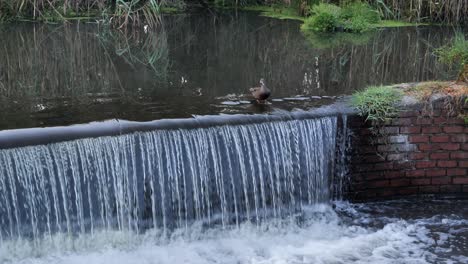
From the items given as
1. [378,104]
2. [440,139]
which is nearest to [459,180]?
[440,139]

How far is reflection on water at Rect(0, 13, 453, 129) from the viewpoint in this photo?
21.7 feet

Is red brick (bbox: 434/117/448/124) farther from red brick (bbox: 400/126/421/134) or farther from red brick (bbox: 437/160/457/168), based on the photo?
red brick (bbox: 437/160/457/168)

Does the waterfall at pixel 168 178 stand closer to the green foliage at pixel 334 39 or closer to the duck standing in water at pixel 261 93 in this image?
the duck standing in water at pixel 261 93

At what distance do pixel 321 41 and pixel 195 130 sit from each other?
247 inches

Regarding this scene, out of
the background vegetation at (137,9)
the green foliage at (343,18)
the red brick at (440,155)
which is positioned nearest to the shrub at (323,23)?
the green foliage at (343,18)

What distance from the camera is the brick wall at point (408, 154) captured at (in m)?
6.41

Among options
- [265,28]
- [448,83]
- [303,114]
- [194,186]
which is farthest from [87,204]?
[265,28]

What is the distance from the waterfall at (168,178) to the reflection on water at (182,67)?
0.41m

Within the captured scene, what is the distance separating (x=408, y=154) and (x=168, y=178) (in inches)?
92.4

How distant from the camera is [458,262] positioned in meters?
5.26

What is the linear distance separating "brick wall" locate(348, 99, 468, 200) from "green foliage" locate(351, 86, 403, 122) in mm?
82

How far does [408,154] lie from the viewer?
253 inches

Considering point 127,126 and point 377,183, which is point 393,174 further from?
point 127,126

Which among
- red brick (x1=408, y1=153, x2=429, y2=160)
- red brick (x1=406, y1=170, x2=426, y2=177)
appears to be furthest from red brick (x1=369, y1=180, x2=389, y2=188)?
red brick (x1=408, y1=153, x2=429, y2=160)
